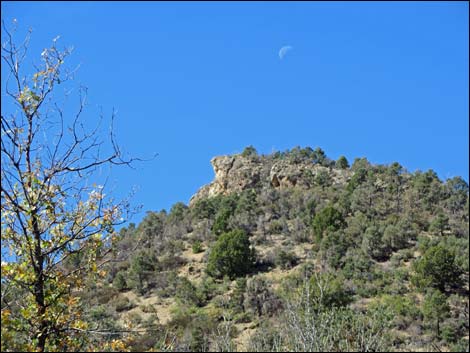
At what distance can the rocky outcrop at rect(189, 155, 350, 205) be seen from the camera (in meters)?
56.1

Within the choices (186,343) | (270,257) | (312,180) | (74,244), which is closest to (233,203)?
(312,180)

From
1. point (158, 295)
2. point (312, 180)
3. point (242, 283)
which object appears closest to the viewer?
point (242, 283)

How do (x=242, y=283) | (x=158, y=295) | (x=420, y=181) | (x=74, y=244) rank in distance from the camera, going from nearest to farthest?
1. (x=74, y=244)
2. (x=242, y=283)
3. (x=158, y=295)
4. (x=420, y=181)

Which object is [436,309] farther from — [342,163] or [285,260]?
[342,163]

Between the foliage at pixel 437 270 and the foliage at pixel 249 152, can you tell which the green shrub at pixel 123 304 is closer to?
the foliage at pixel 437 270

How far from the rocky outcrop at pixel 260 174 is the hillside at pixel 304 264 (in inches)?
5.4

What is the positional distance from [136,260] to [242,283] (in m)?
9.81

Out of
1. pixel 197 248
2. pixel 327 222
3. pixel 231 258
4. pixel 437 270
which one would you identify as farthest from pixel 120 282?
pixel 437 270

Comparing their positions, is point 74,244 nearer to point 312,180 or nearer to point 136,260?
point 136,260

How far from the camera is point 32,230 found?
5.86m

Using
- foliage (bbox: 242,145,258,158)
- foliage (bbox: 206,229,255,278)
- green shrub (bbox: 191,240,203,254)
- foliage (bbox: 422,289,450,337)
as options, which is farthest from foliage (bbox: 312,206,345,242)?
foliage (bbox: 242,145,258,158)

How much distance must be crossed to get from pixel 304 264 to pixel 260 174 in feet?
65.6

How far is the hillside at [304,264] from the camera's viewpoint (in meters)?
29.9

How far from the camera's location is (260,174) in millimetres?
58094
